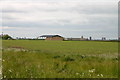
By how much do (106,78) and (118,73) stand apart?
870 mm

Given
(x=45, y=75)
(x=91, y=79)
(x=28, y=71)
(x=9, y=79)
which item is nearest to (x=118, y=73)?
(x=91, y=79)

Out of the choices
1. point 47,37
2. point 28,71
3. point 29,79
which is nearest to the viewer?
point 29,79

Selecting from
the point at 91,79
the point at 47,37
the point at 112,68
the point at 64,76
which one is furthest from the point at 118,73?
the point at 47,37

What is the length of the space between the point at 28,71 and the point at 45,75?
94cm

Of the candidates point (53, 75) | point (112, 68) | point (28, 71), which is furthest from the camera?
point (112, 68)

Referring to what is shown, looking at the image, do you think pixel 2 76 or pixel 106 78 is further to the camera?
pixel 106 78

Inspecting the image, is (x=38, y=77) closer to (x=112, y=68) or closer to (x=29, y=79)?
(x=29, y=79)

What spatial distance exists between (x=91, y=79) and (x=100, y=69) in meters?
2.29

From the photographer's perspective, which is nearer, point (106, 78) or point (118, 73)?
point (106, 78)

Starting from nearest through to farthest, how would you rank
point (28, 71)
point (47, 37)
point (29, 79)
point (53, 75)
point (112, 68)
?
point (29, 79), point (53, 75), point (28, 71), point (112, 68), point (47, 37)

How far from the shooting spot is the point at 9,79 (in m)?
6.57

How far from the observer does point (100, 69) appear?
902 centimetres

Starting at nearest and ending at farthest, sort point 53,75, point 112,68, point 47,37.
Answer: point 53,75 → point 112,68 → point 47,37

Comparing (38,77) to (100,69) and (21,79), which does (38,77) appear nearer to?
(21,79)
